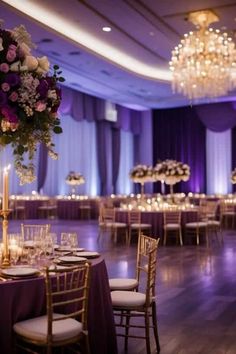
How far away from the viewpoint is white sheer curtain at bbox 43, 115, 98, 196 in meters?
18.9

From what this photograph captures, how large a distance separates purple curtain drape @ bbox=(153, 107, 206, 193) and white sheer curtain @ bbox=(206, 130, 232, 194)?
0.78 feet

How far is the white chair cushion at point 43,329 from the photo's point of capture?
308cm

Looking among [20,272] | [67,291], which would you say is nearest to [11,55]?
[20,272]

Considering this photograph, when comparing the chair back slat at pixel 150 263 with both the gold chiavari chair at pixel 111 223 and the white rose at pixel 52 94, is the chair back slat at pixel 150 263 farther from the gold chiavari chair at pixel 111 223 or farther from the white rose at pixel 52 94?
the gold chiavari chair at pixel 111 223

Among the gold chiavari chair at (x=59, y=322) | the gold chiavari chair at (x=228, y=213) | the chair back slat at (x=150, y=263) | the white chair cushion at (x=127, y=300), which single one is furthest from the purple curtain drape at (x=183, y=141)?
the gold chiavari chair at (x=59, y=322)

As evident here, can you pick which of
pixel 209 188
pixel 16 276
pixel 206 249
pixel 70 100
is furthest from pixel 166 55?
pixel 16 276

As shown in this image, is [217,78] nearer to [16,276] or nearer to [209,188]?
[16,276]

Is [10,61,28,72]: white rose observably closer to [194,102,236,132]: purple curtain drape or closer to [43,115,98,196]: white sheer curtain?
[43,115,98,196]: white sheer curtain

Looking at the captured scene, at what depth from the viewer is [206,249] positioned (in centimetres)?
1010

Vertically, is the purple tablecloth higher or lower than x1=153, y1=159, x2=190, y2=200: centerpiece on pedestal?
lower

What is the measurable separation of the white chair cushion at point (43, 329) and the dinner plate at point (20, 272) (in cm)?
28

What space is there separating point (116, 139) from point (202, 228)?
32.6 feet

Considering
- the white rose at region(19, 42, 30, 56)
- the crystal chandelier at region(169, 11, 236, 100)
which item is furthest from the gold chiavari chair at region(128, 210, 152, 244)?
the white rose at region(19, 42, 30, 56)

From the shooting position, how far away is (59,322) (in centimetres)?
326
